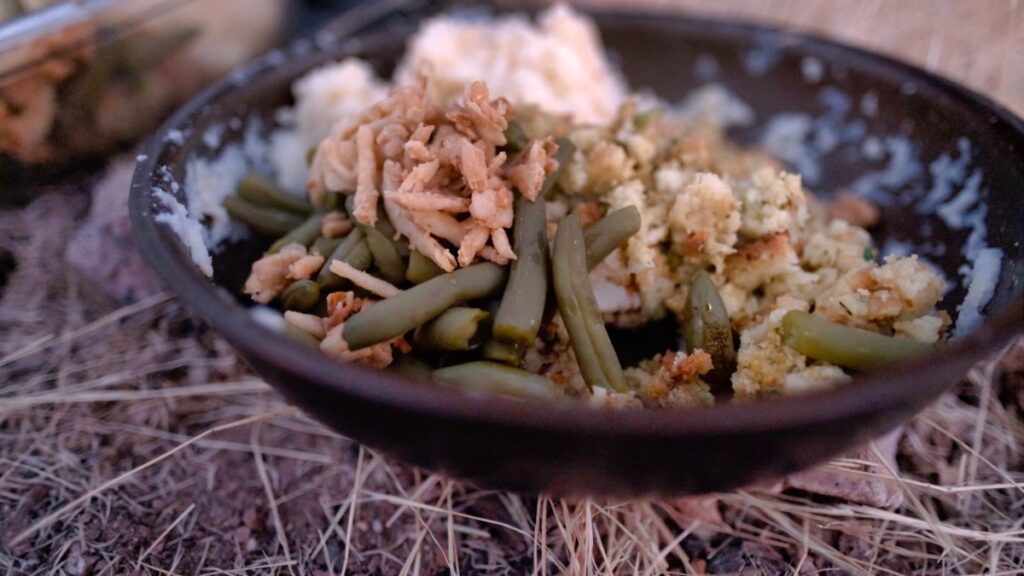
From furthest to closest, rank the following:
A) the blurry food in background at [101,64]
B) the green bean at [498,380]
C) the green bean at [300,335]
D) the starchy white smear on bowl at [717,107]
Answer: the starchy white smear on bowl at [717,107] < the blurry food in background at [101,64] < the green bean at [300,335] < the green bean at [498,380]

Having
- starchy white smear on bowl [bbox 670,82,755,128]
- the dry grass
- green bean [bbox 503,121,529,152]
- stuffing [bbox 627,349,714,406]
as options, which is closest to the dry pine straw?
the dry grass

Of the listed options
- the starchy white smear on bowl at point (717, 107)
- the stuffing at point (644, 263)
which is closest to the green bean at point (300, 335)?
the stuffing at point (644, 263)

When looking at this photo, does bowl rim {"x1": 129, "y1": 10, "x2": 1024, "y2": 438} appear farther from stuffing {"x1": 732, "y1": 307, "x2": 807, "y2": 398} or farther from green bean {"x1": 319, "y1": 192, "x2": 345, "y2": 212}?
green bean {"x1": 319, "y1": 192, "x2": 345, "y2": 212}

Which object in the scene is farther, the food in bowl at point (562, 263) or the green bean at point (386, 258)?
the green bean at point (386, 258)

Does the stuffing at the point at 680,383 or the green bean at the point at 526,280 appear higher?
the green bean at the point at 526,280

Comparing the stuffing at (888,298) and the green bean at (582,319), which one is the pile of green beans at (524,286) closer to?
the green bean at (582,319)

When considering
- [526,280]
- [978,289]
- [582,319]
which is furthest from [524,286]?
[978,289]
